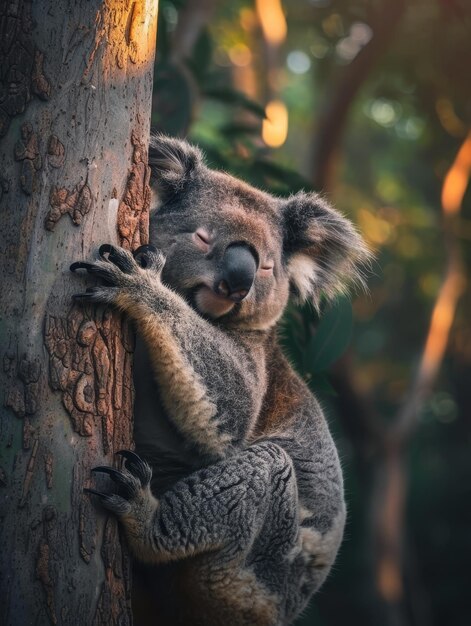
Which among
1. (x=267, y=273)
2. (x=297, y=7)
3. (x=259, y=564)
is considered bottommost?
(x=259, y=564)

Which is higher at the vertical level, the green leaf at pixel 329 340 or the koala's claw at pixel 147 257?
the koala's claw at pixel 147 257

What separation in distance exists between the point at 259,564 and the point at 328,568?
2.00 feet

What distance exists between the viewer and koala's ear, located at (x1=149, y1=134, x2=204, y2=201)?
3.33 m

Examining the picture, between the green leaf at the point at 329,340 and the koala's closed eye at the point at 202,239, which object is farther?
the green leaf at the point at 329,340

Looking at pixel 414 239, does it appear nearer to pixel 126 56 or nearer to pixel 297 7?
pixel 297 7

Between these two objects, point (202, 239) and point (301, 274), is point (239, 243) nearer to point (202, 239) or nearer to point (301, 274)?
point (202, 239)

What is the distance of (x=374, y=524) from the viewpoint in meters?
9.18

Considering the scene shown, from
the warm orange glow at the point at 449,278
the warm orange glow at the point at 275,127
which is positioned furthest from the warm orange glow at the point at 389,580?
the warm orange glow at the point at 275,127

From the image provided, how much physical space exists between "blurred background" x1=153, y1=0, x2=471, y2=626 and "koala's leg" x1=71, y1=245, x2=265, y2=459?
106 cm

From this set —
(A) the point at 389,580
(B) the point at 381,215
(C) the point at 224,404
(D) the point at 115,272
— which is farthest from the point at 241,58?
(D) the point at 115,272

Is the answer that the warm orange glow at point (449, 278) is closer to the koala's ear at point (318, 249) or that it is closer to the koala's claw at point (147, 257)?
the koala's ear at point (318, 249)

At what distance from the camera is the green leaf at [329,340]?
13.1ft

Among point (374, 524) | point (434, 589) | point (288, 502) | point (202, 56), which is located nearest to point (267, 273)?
point (288, 502)

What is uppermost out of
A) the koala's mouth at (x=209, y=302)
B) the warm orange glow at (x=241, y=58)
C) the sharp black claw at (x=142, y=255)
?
the warm orange glow at (x=241, y=58)
